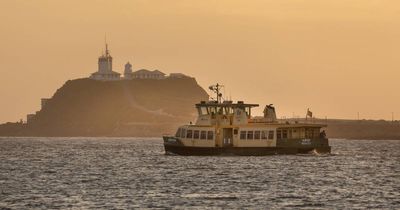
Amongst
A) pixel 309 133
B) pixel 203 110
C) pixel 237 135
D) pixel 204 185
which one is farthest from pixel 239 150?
pixel 204 185

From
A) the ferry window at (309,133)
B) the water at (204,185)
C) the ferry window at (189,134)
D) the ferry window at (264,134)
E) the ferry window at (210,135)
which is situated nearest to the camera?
the water at (204,185)

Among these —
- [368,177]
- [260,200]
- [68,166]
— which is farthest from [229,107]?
[260,200]

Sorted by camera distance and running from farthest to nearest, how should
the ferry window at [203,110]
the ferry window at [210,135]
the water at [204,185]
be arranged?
the ferry window at [203,110]
the ferry window at [210,135]
the water at [204,185]

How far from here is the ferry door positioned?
121812 millimetres

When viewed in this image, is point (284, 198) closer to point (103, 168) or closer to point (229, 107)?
point (103, 168)

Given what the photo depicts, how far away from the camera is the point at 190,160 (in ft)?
386

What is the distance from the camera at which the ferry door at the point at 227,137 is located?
400ft

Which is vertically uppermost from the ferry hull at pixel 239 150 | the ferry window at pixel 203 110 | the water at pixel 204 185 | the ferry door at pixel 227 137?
the ferry window at pixel 203 110

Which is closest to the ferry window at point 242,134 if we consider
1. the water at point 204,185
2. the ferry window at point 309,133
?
the water at point 204,185

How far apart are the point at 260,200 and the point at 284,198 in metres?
2.06

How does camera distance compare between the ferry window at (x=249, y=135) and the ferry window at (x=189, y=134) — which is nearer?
the ferry window at (x=249, y=135)

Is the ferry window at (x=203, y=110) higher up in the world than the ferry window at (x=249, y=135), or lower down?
higher up

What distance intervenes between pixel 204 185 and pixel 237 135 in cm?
4251

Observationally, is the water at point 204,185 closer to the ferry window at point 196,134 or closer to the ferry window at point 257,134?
the ferry window at point 196,134
